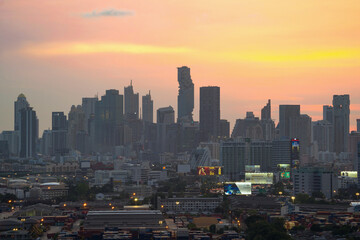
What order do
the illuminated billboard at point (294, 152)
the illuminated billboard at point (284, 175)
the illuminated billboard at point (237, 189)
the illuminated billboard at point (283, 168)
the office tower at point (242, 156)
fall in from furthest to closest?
the office tower at point (242, 156), the illuminated billboard at point (283, 168), the illuminated billboard at point (284, 175), the illuminated billboard at point (294, 152), the illuminated billboard at point (237, 189)

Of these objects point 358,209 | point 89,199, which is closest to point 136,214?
point 358,209

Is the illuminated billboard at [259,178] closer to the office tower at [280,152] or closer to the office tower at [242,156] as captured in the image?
the office tower at [242,156]

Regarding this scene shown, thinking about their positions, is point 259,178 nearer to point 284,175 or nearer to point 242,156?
point 284,175

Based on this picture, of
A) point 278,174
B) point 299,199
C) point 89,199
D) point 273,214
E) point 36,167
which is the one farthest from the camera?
point 36,167

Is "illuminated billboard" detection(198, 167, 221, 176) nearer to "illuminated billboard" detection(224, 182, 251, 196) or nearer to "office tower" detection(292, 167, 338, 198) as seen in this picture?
"illuminated billboard" detection(224, 182, 251, 196)

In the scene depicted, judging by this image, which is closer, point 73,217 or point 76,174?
point 73,217

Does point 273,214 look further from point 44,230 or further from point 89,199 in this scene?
point 89,199

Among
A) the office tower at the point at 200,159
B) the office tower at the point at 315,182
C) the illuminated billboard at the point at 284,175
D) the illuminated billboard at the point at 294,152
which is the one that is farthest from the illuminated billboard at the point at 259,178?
the office tower at the point at 200,159
